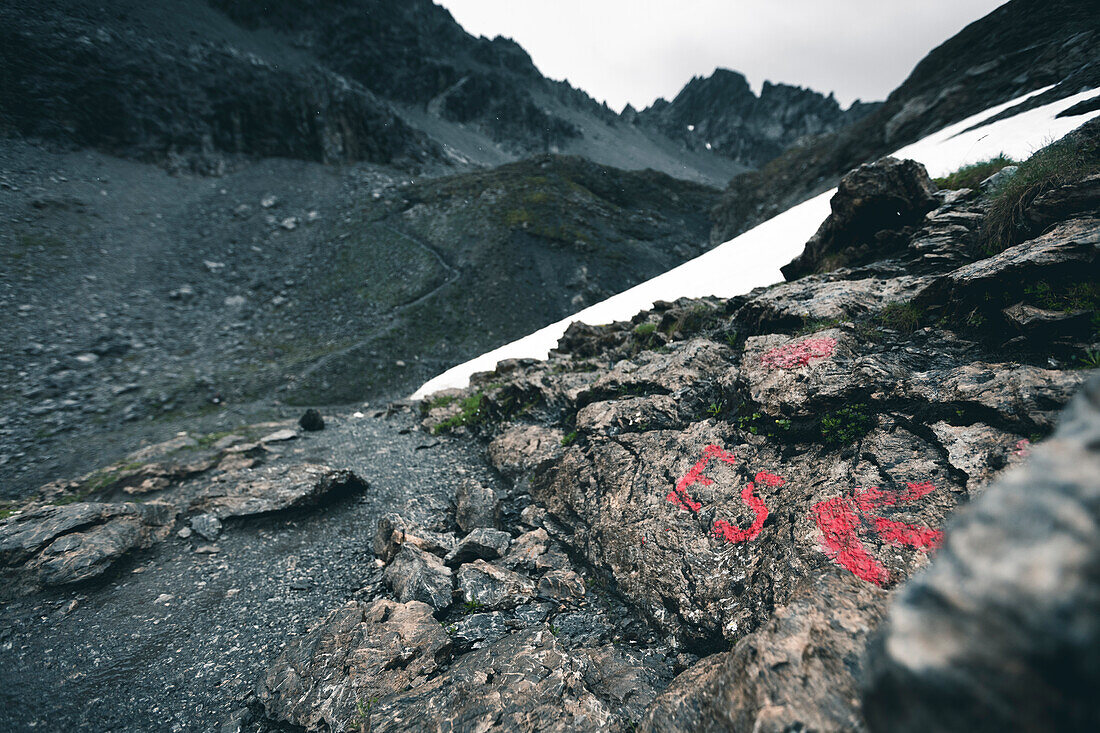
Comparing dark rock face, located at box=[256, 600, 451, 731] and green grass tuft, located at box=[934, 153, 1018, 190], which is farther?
green grass tuft, located at box=[934, 153, 1018, 190]

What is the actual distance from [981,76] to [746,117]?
612 ft

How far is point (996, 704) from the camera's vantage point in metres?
1.07

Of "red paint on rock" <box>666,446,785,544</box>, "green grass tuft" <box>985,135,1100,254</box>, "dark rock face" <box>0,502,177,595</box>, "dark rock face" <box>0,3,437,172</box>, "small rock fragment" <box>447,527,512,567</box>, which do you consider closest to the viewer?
"red paint on rock" <box>666,446,785,544</box>

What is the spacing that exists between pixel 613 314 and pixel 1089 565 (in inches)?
833

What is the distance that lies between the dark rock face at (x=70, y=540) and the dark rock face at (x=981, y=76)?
34.9 meters

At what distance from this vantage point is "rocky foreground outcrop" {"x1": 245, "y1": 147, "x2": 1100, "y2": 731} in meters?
1.23

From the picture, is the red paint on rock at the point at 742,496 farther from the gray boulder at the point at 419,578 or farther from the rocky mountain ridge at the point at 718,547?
the gray boulder at the point at 419,578

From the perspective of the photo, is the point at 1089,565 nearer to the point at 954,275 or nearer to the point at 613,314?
the point at 954,275

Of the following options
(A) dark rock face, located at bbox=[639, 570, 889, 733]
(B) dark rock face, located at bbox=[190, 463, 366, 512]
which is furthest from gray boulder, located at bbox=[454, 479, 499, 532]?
(A) dark rock face, located at bbox=[639, 570, 889, 733]

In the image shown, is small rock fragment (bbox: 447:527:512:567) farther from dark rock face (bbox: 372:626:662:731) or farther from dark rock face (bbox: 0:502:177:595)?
dark rock face (bbox: 0:502:177:595)

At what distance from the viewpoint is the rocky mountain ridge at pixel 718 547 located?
135cm

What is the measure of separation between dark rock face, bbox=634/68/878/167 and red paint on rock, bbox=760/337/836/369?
194 meters

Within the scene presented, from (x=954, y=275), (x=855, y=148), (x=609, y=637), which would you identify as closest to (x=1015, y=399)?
(x=954, y=275)

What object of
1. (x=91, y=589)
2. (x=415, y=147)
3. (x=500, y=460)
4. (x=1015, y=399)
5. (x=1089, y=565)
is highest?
(x=415, y=147)
